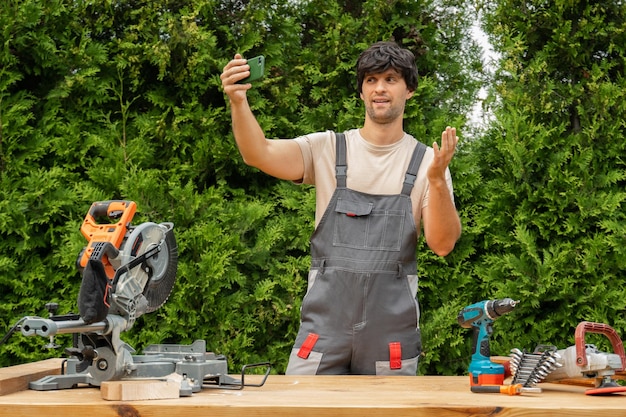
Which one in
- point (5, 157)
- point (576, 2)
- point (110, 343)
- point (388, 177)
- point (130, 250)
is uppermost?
point (576, 2)

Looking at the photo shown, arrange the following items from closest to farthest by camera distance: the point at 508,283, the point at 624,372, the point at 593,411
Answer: the point at 593,411, the point at 624,372, the point at 508,283

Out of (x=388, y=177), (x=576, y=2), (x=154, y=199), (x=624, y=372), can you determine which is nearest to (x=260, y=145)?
(x=388, y=177)

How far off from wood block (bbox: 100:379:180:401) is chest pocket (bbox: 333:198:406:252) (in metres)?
1.15

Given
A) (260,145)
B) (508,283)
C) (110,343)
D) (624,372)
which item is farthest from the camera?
(508,283)

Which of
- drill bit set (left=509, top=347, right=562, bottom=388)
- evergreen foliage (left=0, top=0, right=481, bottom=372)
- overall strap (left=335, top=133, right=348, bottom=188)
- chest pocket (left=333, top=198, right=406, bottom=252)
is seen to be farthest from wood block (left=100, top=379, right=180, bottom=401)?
evergreen foliage (left=0, top=0, right=481, bottom=372)

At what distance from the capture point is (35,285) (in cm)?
482

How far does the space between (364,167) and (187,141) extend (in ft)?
7.15

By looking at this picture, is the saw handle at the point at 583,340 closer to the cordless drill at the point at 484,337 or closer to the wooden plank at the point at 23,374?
the cordless drill at the point at 484,337

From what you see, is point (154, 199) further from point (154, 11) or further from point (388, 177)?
point (388, 177)

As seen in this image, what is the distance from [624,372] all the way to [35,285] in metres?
3.61

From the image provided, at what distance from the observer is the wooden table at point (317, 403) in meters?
1.95

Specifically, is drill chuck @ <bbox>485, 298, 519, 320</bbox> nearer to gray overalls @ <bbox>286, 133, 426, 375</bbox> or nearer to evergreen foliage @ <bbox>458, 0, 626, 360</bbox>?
gray overalls @ <bbox>286, 133, 426, 375</bbox>

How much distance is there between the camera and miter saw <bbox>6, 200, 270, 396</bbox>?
7.14 feet

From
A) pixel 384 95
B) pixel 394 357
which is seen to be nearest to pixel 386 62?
pixel 384 95
